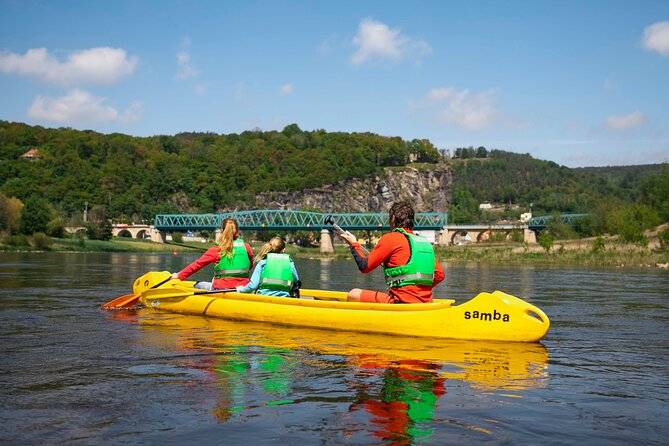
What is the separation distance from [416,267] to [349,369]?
9.02ft

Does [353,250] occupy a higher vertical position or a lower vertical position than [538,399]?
higher

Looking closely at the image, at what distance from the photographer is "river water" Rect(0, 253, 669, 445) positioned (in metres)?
6.34

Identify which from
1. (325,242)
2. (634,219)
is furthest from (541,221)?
(634,219)

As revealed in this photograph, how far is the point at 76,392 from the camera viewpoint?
773 centimetres

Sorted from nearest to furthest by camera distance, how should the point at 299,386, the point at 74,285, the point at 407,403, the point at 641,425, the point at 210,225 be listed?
the point at 641,425 < the point at 407,403 < the point at 299,386 < the point at 74,285 < the point at 210,225

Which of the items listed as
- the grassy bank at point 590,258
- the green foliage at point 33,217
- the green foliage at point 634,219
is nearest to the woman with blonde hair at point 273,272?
the grassy bank at point 590,258

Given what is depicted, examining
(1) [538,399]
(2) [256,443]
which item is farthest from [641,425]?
(2) [256,443]

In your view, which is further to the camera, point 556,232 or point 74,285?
point 556,232

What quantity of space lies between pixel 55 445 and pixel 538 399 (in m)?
4.96

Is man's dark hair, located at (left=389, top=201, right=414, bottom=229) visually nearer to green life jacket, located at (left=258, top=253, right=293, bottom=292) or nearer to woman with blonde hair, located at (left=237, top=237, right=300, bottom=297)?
woman with blonde hair, located at (left=237, top=237, right=300, bottom=297)

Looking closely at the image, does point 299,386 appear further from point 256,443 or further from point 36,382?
point 36,382

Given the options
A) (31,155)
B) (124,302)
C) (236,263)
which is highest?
(31,155)

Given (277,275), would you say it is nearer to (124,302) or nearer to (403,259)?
(403,259)

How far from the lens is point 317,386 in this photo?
322 inches
